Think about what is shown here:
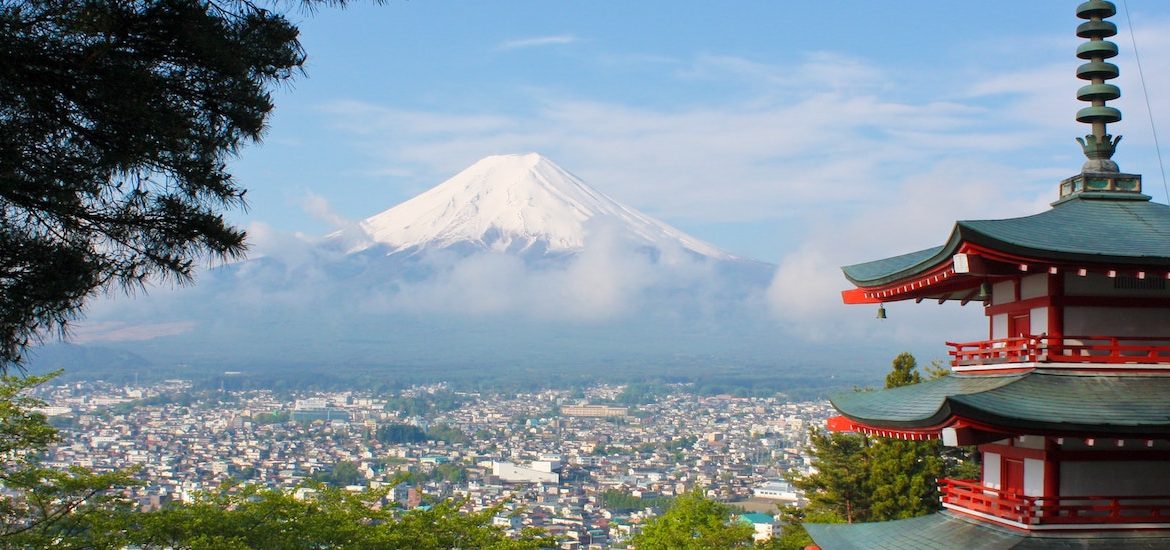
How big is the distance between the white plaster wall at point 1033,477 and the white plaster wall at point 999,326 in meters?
1.31

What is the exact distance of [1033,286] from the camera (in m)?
9.83

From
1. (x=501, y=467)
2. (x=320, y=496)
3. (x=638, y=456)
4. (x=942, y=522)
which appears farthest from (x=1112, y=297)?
(x=638, y=456)

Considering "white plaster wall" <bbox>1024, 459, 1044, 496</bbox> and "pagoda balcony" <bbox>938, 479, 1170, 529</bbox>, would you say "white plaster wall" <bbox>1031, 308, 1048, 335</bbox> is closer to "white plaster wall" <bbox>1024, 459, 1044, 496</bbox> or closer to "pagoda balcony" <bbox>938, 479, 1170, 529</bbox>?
"white plaster wall" <bbox>1024, 459, 1044, 496</bbox>

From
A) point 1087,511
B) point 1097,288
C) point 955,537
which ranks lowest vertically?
point 955,537

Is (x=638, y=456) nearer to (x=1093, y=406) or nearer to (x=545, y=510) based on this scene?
(x=545, y=510)

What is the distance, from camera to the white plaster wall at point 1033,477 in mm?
9445

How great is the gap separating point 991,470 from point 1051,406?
6.35 feet

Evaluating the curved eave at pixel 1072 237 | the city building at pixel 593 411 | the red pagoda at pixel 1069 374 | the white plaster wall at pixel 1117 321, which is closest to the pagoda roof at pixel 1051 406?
the red pagoda at pixel 1069 374

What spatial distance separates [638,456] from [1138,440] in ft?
235

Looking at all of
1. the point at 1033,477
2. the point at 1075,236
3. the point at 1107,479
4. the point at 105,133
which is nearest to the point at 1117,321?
the point at 1075,236

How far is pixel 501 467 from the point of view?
198 feet

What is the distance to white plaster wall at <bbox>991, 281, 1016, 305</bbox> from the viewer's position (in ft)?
33.8

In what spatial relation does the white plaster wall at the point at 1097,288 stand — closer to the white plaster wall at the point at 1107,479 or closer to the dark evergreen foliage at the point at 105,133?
the white plaster wall at the point at 1107,479

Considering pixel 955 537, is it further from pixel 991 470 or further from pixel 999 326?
pixel 999 326
